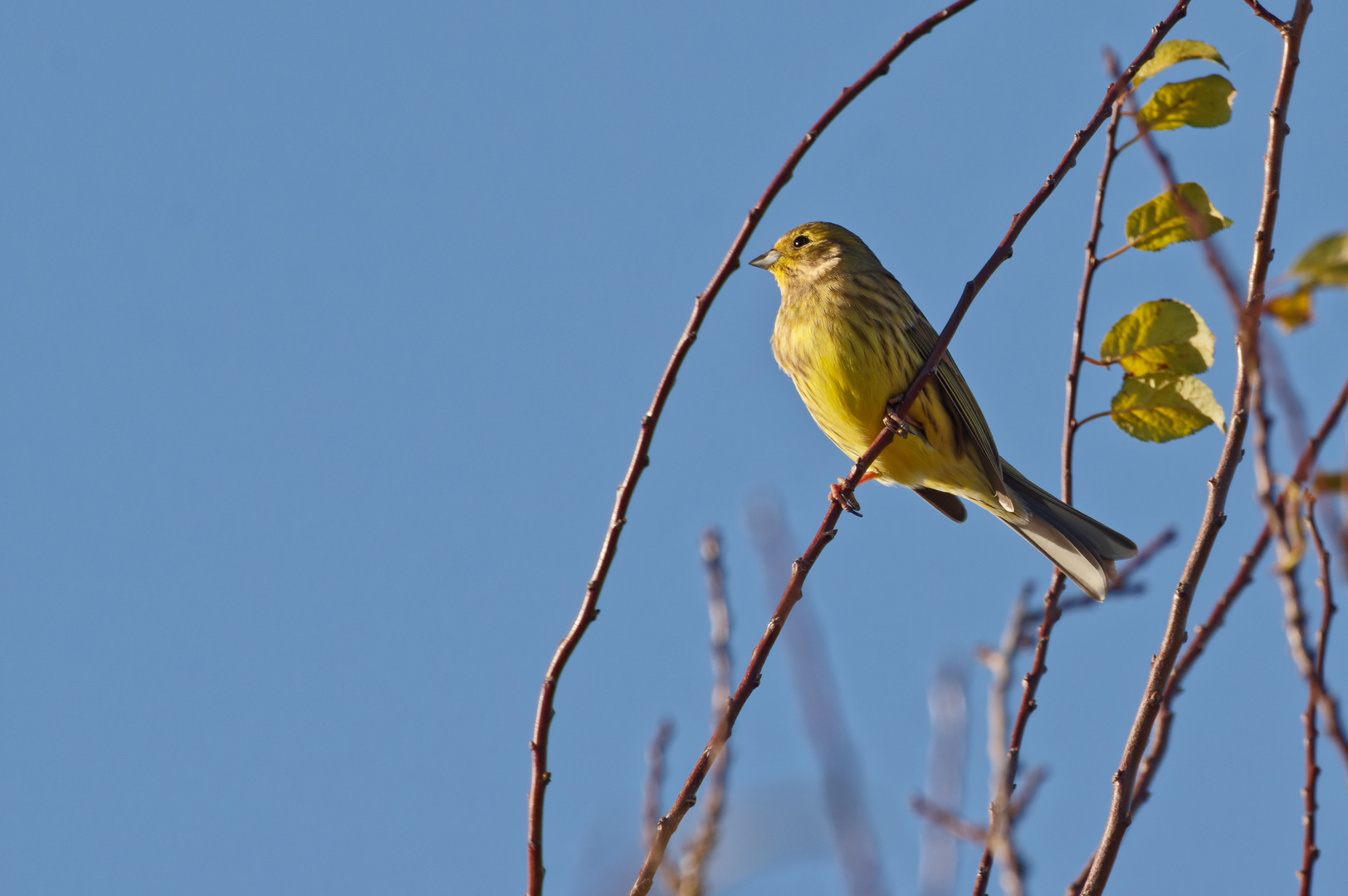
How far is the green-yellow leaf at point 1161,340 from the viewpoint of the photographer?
3156 mm

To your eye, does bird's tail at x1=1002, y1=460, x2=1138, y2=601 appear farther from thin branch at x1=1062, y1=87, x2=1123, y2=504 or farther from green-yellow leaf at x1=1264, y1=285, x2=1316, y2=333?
green-yellow leaf at x1=1264, y1=285, x2=1316, y2=333

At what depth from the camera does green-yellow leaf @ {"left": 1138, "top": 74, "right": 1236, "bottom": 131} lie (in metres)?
3.15

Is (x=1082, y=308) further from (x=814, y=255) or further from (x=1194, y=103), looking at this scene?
(x=814, y=255)

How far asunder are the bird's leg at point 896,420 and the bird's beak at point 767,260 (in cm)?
131

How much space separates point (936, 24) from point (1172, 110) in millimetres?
924

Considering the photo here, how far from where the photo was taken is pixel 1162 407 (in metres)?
3.24

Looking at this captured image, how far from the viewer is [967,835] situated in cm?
275

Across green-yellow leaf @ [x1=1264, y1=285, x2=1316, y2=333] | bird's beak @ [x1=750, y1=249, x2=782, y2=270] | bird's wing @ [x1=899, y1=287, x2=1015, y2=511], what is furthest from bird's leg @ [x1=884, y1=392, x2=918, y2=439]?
green-yellow leaf @ [x1=1264, y1=285, x2=1316, y2=333]

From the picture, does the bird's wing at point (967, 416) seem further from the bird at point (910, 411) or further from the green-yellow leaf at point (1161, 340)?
the green-yellow leaf at point (1161, 340)

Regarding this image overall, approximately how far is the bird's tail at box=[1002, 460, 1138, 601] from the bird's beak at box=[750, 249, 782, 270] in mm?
1652

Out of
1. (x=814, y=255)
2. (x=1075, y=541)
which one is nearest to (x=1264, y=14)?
(x=1075, y=541)

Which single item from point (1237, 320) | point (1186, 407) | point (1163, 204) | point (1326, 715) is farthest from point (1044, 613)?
point (1237, 320)

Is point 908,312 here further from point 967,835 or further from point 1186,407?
point 967,835

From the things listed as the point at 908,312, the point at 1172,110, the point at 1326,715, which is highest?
the point at 908,312
